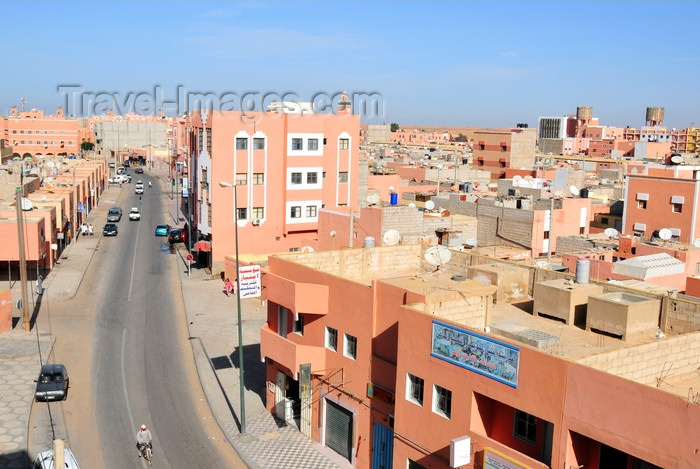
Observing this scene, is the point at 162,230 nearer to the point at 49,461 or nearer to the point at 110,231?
the point at 110,231

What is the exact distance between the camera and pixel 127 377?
94.1 feet

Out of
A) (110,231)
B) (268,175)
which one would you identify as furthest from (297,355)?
(110,231)

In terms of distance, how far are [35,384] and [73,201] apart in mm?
37427

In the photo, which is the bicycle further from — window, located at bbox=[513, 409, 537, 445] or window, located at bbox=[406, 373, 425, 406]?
window, located at bbox=[513, 409, 537, 445]

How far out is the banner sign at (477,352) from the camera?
15117 mm

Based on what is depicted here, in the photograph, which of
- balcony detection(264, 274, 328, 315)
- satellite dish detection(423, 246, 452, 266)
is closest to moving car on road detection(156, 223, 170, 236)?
balcony detection(264, 274, 328, 315)

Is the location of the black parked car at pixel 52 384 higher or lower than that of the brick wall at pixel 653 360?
lower

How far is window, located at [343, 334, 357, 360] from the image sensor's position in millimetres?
21516

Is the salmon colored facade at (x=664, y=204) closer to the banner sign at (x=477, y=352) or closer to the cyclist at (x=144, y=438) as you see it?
the banner sign at (x=477, y=352)

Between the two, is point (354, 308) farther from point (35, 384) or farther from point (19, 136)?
point (19, 136)

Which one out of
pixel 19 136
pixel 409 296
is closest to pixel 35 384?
pixel 409 296

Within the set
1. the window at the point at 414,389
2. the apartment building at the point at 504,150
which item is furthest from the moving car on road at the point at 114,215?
the window at the point at 414,389

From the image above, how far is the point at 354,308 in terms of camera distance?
21.0 meters

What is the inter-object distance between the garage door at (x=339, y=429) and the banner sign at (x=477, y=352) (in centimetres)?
628
